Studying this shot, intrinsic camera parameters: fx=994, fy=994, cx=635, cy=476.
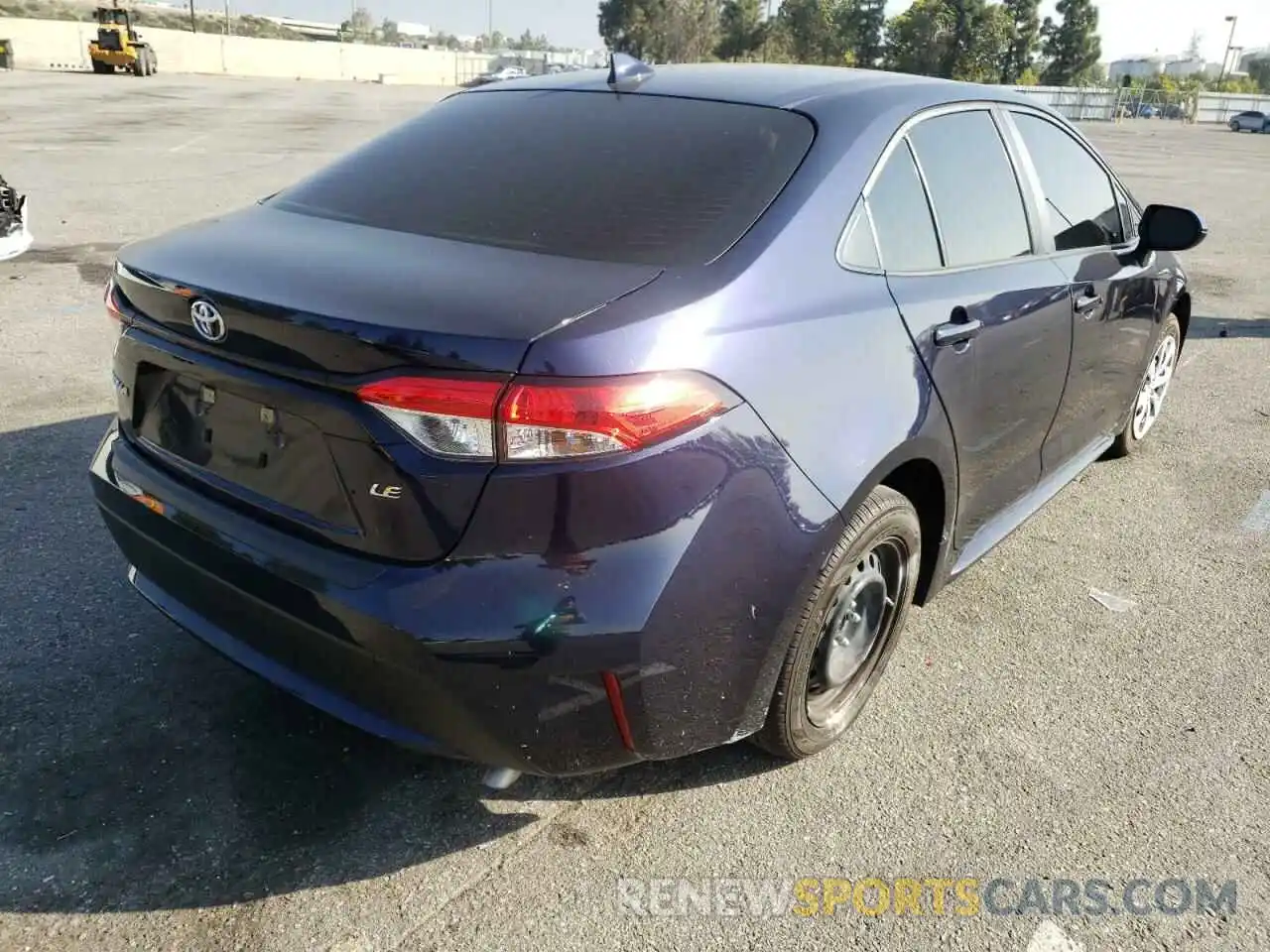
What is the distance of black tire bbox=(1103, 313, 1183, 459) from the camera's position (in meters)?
4.62

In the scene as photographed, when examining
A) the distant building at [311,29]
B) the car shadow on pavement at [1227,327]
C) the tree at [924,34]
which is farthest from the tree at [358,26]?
the car shadow on pavement at [1227,327]

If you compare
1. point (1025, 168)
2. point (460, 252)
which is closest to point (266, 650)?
point (460, 252)

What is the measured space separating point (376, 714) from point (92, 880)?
748mm

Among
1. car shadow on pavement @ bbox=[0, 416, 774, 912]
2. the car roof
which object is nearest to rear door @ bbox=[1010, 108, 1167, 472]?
the car roof

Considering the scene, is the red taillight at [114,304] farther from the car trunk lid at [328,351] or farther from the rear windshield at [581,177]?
the rear windshield at [581,177]

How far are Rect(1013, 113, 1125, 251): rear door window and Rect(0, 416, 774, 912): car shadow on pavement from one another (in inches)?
84.3

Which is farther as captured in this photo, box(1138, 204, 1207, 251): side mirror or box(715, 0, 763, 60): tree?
box(715, 0, 763, 60): tree

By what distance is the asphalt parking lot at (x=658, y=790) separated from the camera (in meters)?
2.14

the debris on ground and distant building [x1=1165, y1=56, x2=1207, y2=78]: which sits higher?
distant building [x1=1165, y1=56, x2=1207, y2=78]

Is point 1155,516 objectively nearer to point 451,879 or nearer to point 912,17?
point 451,879

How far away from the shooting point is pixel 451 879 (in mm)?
2232

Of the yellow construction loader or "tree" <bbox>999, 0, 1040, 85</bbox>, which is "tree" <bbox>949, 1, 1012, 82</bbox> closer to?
"tree" <bbox>999, 0, 1040, 85</bbox>

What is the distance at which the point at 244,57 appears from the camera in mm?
63750

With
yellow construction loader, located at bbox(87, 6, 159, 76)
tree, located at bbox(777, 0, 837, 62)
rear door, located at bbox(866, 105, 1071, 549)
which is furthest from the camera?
tree, located at bbox(777, 0, 837, 62)
